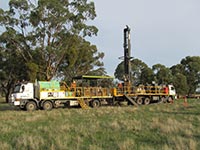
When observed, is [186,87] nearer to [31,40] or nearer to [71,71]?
[71,71]

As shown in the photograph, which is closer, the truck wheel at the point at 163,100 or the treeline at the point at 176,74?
the truck wheel at the point at 163,100

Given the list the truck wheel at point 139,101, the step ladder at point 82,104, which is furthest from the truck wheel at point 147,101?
the step ladder at point 82,104

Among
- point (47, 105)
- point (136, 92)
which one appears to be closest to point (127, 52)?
point (136, 92)

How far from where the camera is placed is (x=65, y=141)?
10.3m

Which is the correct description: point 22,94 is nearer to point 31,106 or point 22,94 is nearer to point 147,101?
point 31,106

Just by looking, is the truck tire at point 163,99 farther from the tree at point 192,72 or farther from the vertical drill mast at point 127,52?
Result: the tree at point 192,72

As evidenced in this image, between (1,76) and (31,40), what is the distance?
57.7 ft

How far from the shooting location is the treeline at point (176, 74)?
231 ft

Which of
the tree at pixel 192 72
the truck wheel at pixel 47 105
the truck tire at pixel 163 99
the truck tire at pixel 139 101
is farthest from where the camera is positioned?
the tree at pixel 192 72

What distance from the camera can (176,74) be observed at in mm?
74250

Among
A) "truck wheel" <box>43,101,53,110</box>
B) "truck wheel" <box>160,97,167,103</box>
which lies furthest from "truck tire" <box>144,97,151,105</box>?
"truck wheel" <box>43,101,53,110</box>

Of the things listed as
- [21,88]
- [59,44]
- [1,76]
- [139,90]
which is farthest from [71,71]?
[21,88]

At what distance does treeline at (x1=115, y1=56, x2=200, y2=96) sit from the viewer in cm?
7050

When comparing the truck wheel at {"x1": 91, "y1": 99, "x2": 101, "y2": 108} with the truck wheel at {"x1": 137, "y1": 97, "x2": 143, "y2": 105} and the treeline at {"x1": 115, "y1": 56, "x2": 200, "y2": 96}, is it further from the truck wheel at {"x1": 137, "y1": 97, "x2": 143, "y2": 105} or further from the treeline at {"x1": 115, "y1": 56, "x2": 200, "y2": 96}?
the treeline at {"x1": 115, "y1": 56, "x2": 200, "y2": 96}
